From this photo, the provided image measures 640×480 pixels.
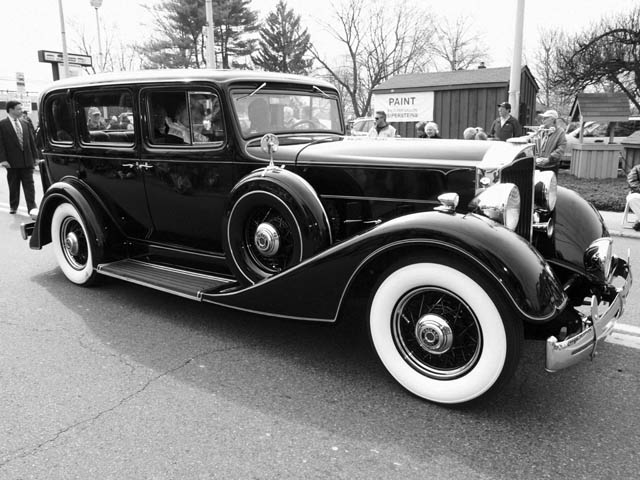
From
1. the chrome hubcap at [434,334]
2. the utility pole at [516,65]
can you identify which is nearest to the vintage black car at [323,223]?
the chrome hubcap at [434,334]

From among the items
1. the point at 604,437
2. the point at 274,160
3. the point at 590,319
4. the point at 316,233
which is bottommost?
the point at 604,437

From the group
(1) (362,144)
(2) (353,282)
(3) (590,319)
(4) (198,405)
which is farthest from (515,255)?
(4) (198,405)

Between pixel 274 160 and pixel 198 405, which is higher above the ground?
pixel 274 160

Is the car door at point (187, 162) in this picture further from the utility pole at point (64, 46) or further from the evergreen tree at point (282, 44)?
the evergreen tree at point (282, 44)

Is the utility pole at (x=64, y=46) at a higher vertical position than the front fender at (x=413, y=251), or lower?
higher

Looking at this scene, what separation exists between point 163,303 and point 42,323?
85 centimetres

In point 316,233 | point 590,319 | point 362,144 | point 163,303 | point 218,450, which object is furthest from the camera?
point 163,303

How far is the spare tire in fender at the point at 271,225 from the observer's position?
311cm

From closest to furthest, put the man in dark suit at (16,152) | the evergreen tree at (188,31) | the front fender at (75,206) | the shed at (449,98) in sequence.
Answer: the front fender at (75,206), the man in dark suit at (16,152), the shed at (449,98), the evergreen tree at (188,31)

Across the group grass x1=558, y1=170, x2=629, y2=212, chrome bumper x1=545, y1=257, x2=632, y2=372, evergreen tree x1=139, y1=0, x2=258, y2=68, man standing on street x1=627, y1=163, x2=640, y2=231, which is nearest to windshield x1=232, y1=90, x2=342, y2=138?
chrome bumper x1=545, y1=257, x2=632, y2=372

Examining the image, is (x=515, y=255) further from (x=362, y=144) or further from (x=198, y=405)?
(x=198, y=405)

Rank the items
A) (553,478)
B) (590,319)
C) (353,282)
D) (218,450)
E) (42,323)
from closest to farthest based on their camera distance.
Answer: (553,478)
(218,450)
(590,319)
(353,282)
(42,323)

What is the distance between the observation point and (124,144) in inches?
165

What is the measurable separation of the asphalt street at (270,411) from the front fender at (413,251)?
411mm
